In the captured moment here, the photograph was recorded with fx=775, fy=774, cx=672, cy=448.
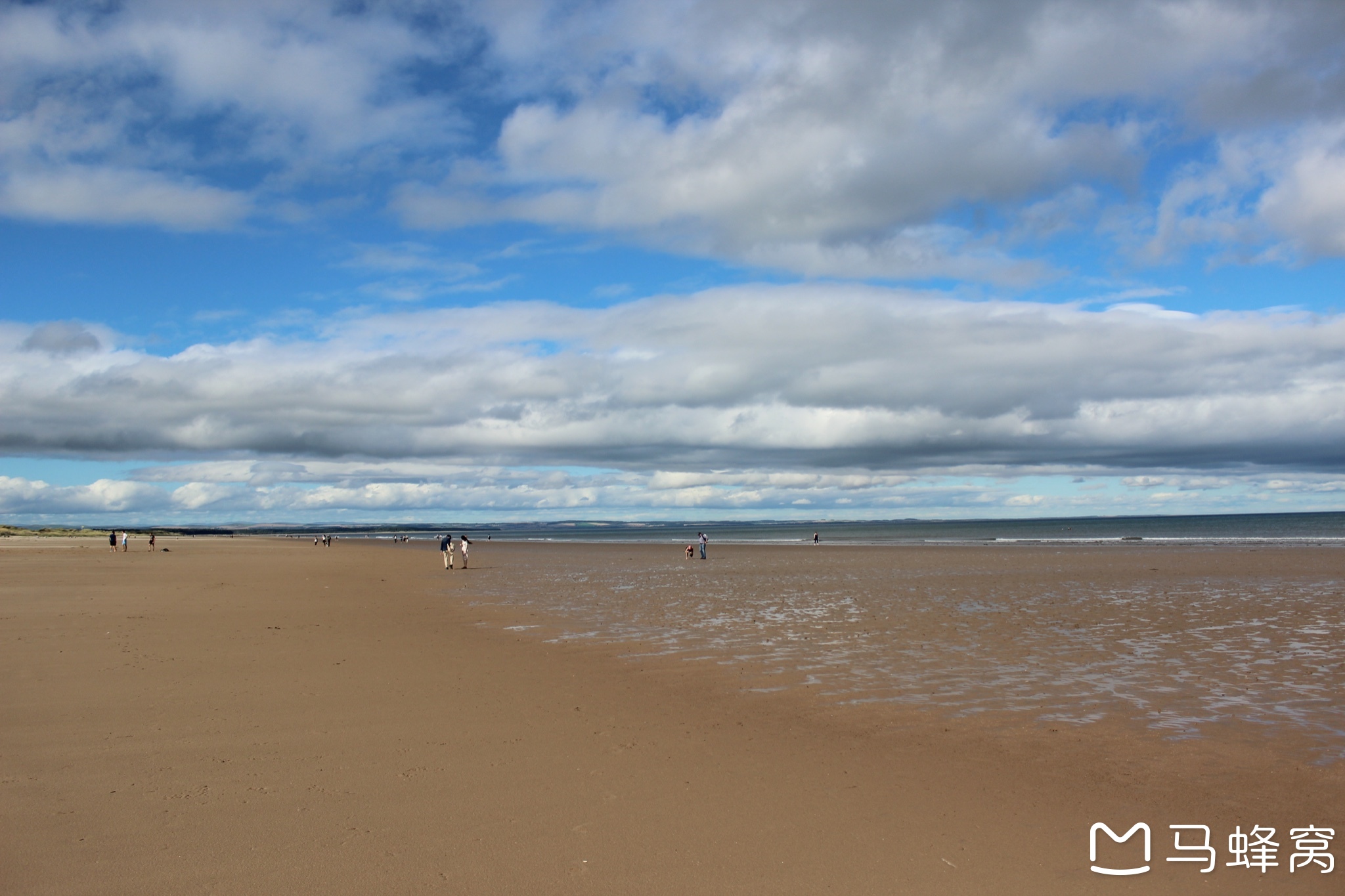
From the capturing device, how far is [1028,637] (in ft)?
58.5

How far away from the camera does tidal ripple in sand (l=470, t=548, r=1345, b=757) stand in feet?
38.3

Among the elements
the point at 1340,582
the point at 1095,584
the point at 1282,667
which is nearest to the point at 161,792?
the point at 1282,667

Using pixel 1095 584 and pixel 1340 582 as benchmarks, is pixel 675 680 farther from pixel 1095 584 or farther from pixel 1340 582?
pixel 1340 582

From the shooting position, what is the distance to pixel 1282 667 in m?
14.1

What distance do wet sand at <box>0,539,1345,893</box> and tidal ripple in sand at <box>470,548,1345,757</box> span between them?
202 mm

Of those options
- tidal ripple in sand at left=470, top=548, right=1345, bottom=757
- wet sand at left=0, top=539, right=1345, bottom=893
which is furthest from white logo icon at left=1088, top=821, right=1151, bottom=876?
tidal ripple in sand at left=470, top=548, right=1345, bottom=757

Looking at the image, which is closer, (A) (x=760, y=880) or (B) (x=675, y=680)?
(A) (x=760, y=880)

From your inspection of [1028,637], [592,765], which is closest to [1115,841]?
[592,765]

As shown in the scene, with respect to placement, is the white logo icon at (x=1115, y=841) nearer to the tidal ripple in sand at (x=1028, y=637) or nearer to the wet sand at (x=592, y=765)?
the wet sand at (x=592, y=765)

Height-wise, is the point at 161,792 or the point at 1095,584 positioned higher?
the point at 161,792

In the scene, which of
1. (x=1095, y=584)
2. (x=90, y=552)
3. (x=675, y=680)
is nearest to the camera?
(x=675, y=680)

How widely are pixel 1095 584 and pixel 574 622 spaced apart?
2226 centimetres

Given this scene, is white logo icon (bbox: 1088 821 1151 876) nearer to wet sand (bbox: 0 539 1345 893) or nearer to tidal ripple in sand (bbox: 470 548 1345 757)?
wet sand (bbox: 0 539 1345 893)

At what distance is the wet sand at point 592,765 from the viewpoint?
19.7 ft
